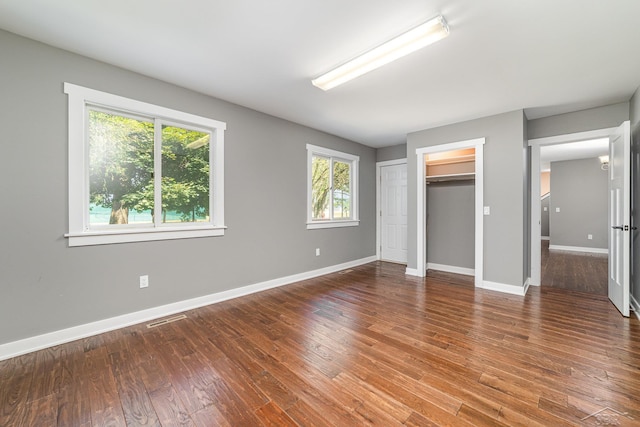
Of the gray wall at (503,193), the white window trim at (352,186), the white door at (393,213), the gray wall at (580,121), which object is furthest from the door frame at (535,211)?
the white window trim at (352,186)

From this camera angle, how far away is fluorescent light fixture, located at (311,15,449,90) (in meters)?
1.95

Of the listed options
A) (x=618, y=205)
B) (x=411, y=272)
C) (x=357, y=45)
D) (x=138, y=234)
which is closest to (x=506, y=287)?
(x=411, y=272)

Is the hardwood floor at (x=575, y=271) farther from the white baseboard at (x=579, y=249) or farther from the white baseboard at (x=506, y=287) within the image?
the white baseboard at (x=506, y=287)

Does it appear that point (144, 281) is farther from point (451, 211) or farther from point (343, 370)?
point (451, 211)

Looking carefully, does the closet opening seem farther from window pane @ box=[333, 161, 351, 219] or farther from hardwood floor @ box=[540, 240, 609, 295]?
window pane @ box=[333, 161, 351, 219]

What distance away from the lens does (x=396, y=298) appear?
3.49 metres

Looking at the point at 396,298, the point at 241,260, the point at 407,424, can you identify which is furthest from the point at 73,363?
the point at 396,298

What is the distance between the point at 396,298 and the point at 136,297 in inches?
121

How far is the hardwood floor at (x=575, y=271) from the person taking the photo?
13.3 ft

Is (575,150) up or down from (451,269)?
up

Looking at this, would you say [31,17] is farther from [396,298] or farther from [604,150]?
[604,150]

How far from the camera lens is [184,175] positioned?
3.17m

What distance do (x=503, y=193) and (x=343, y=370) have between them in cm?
344

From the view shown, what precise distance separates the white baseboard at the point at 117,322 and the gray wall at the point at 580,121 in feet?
15.2
